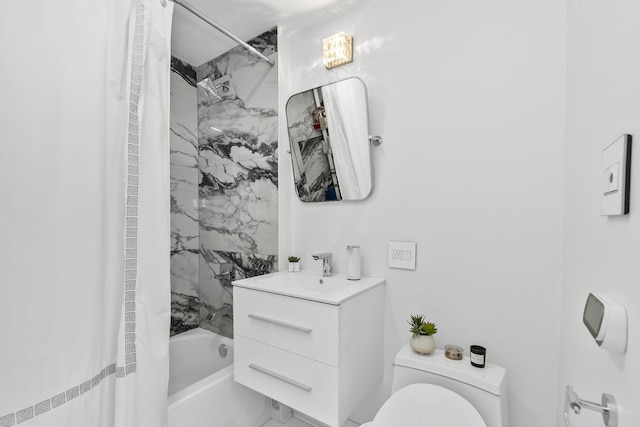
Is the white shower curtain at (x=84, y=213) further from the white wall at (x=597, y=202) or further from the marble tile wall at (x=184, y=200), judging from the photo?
the white wall at (x=597, y=202)

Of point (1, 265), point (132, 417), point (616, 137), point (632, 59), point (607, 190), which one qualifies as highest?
point (632, 59)

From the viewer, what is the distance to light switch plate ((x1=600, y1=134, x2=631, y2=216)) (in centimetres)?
49

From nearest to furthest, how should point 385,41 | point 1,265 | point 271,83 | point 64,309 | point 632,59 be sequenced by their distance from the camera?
point 632,59 < point 1,265 < point 64,309 < point 385,41 < point 271,83

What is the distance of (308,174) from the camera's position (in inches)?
69.2

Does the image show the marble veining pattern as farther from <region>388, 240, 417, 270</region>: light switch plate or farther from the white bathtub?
<region>388, 240, 417, 270</region>: light switch plate

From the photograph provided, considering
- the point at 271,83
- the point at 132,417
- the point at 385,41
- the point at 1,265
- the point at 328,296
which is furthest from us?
the point at 271,83

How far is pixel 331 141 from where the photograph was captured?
1.65 m

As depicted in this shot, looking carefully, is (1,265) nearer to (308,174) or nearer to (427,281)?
(308,174)

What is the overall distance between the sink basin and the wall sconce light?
120 cm

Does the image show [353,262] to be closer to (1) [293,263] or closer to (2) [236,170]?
(1) [293,263]

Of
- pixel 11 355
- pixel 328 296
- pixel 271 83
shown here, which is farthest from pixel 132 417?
pixel 271 83

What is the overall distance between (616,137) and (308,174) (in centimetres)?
136

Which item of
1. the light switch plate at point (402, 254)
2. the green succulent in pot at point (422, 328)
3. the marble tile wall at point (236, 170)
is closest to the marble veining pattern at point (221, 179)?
the marble tile wall at point (236, 170)

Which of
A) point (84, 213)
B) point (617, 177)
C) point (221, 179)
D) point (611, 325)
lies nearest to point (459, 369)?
point (611, 325)
